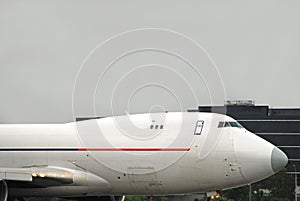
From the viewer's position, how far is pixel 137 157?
41.2 metres

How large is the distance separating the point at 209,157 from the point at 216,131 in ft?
4.53

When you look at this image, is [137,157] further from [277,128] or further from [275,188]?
[277,128]

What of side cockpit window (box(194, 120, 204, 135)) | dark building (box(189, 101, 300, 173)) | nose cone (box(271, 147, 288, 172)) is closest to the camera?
nose cone (box(271, 147, 288, 172))

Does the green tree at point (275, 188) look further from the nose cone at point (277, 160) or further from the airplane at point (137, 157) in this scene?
the nose cone at point (277, 160)

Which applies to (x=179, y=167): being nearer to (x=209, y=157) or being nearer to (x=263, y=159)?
(x=209, y=157)

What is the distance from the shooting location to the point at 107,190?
42469 mm

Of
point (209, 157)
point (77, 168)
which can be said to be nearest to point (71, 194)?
point (77, 168)

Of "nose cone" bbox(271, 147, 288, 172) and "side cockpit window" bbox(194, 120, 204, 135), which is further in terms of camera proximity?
"side cockpit window" bbox(194, 120, 204, 135)

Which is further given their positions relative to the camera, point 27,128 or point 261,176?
point 27,128

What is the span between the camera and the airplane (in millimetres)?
39869

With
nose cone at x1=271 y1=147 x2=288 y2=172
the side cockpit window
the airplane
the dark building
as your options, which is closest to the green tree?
the airplane

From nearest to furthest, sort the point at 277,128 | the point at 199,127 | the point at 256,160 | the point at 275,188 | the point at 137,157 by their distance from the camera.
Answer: the point at 256,160, the point at 199,127, the point at 137,157, the point at 275,188, the point at 277,128

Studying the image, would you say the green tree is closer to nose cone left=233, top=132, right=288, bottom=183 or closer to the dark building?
nose cone left=233, top=132, right=288, bottom=183

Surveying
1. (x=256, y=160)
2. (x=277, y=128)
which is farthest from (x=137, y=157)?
(x=277, y=128)
